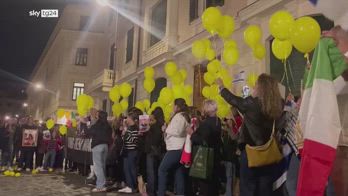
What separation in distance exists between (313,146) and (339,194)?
1107 millimetres

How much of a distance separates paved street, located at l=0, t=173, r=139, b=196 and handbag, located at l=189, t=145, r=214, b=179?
3.11 meters

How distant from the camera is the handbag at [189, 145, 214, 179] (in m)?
5.96

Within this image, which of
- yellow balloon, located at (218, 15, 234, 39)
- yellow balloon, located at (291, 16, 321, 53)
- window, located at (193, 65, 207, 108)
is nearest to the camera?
yellow balloon, located at (291, 16, 321, 53)

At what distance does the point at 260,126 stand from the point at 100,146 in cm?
542

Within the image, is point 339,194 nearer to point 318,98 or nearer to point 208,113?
point 318,98

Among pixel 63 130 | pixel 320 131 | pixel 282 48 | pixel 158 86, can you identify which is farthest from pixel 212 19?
pixel 158 86

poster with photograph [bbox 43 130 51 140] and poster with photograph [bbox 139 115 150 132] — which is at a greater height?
poster with photograph [bbox 139 115 150 132]

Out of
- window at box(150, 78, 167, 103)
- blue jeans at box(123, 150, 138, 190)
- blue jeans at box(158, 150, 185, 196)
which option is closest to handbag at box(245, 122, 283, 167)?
blue jeans at box(158, 150, 185, 196)

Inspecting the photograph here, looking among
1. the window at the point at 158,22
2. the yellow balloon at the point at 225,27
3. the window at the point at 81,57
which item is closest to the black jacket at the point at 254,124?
the yellow balloon at the point at 225,27

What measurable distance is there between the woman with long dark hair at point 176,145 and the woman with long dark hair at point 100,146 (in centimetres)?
248

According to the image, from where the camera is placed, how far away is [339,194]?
311 cm

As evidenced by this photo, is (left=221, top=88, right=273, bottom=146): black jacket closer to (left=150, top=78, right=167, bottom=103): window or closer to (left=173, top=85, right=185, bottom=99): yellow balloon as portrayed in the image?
(left=173, top=85, right=185, bottom=99): yellow balloon

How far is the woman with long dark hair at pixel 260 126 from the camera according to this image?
4.28 meters

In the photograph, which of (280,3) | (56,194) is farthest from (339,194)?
(280,3)
